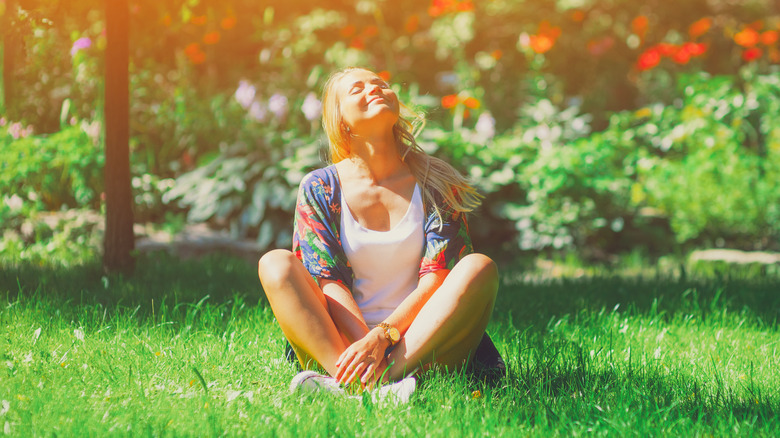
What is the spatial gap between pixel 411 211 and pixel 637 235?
372 centimetres

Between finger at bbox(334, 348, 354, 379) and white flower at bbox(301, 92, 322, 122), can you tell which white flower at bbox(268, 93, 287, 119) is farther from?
finger at bbox(334, 348, 354, 379)

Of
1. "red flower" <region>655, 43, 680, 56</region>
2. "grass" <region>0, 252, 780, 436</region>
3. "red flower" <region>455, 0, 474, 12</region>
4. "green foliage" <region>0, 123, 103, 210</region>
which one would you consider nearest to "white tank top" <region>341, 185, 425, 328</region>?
"grass" <region>0, 252, 780, 436</region>

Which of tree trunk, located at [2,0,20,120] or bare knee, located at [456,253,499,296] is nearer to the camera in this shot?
bare knee, located at [456,253,499,296]

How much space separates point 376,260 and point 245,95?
353cm

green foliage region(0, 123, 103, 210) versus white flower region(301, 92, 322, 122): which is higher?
white flower region(301, 92, 322, 122)

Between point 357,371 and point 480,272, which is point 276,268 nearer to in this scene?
point 357,371

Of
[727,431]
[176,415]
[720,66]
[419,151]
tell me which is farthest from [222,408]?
[720,66]

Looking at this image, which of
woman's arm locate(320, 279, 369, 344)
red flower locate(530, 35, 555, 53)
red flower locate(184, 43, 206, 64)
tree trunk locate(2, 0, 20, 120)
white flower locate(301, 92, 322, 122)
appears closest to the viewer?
woman's arm locate(320, 279, 369, 344)

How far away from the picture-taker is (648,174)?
222 inches

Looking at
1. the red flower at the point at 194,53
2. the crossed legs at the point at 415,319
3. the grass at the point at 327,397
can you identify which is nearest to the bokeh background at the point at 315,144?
the red flower at the point at 194,53

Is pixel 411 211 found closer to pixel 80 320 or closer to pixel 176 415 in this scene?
pixel 176 415

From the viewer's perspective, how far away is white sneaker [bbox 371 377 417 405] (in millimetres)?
2141

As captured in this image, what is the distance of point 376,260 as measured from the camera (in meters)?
2.48

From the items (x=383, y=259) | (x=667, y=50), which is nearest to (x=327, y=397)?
(x=383, y=259)
